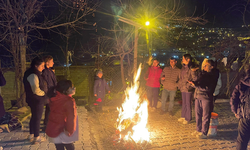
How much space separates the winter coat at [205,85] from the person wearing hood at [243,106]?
3.39 ft

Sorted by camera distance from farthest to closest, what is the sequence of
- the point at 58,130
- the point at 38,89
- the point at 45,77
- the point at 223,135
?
1. the point at 223,135
2. the point at 45,77
3. the point at 38,89
4. the point at 58,130

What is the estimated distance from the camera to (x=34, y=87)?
4.20 m

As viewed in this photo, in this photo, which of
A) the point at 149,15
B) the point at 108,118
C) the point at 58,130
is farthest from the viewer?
the point at 149,15

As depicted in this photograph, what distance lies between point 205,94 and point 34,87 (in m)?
4.31

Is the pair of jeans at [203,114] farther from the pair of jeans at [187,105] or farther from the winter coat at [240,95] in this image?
the winter coat at [240,95]

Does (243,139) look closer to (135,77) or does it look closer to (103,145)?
(103,145)

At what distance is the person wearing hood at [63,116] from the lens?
311 cm

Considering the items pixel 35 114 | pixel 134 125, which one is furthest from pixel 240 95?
pixel 35 114

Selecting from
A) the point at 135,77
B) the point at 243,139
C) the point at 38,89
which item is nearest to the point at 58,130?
the point at 38,89

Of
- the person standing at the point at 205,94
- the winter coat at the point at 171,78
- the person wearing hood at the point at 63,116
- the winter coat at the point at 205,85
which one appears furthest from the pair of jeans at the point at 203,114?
the person wearing hood at the point at 63,116

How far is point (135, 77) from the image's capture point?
866 centimetres

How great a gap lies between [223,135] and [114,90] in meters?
6.45

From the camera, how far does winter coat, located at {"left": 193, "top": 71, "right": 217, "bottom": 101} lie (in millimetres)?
4945

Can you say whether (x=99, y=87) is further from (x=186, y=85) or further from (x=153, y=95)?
(x=186, y=85)
